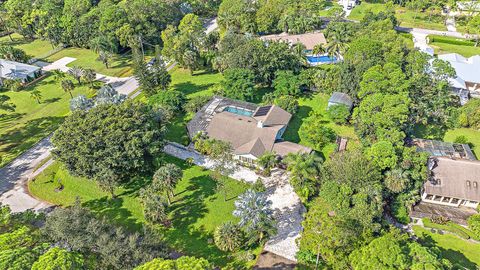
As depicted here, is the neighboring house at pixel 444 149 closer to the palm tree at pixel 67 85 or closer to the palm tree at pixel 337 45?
the palm tree at pixel 337 45

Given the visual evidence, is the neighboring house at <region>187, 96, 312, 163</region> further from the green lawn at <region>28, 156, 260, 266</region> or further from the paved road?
the paved road

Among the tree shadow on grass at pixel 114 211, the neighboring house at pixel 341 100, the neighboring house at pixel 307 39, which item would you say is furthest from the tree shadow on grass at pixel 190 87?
the tree shadow on grass at pixel 114 211

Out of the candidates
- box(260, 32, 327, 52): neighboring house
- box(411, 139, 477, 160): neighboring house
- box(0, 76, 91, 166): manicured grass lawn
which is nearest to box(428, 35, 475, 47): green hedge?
box(260, 32, 327, 52): neighboring house

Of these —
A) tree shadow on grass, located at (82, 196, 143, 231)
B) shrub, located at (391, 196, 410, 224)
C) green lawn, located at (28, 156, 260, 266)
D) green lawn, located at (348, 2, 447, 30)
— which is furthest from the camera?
Result: green lawn, located at (348, 2, 447, 30)

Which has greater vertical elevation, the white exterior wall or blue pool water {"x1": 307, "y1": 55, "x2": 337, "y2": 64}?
blue pool water {"x1": 307, "y1": 55, "x2": 337, "y2": 64}

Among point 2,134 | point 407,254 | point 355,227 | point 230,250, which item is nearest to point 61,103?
point 2,134
